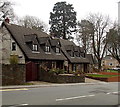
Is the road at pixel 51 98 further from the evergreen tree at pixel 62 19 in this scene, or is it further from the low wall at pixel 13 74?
the evergreen tree at pixel 62 19

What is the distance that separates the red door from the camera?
88.3ft

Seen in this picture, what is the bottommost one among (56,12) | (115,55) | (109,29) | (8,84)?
(8,84)

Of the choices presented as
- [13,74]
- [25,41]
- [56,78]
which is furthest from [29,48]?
[13,74]

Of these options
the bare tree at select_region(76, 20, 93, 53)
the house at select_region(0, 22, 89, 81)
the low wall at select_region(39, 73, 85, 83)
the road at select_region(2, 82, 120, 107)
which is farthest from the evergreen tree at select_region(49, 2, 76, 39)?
the road at select_region(2, 82, 120, 107)

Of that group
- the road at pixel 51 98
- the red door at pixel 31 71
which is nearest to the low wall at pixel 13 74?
the red door at pixel 31 71

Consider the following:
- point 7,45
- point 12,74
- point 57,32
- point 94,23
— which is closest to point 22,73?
point 12,74

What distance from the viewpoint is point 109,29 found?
53875 millimetres

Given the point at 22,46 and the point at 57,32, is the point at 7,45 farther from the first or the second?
the point at 57,32

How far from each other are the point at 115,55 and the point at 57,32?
16.8 metres

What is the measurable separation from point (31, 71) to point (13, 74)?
539cm

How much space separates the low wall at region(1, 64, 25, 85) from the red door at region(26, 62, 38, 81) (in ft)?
12.4

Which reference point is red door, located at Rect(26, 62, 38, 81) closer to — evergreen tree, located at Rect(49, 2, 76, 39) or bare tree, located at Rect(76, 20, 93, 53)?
bare tree, located at Rect(76, 20, 93, 53)

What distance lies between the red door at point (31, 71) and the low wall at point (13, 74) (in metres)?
3.78

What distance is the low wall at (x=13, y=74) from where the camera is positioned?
21.5 meters
